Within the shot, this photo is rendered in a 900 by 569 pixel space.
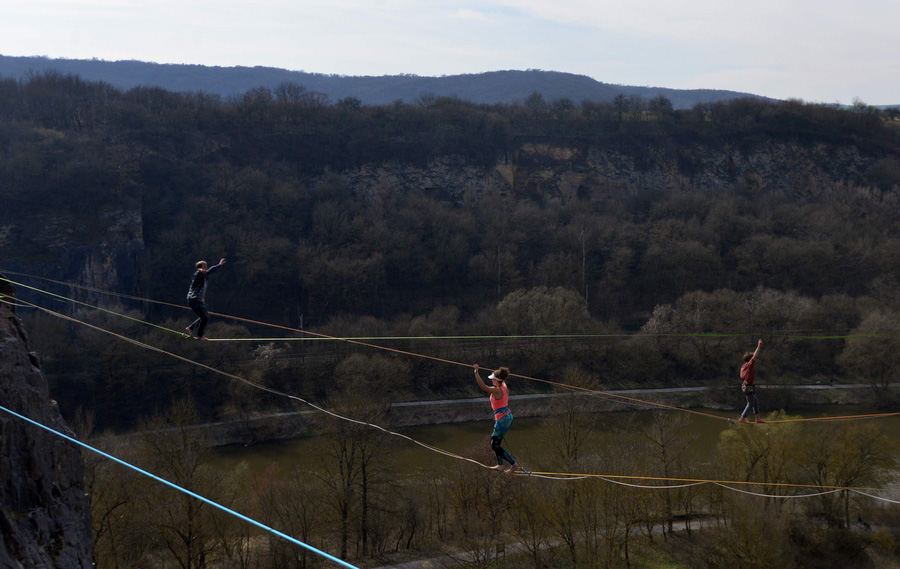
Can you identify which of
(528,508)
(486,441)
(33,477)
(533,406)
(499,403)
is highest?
(499,403)

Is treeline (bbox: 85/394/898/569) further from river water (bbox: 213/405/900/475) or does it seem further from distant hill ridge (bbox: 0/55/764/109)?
distant hill ridge (bbox: 0/55/764/109)

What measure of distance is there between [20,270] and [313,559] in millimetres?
36783

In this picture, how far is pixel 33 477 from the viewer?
11.2m

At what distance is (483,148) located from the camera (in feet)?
283

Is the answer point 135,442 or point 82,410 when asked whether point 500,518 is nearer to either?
point 135,442

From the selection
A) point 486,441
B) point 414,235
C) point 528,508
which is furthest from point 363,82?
point 528,508

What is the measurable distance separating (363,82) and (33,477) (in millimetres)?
184355

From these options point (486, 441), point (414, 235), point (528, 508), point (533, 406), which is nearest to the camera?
point (528, 508)

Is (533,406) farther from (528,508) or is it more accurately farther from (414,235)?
(414,235)

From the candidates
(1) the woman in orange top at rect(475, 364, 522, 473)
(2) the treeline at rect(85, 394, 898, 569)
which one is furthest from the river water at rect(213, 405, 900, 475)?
(1) the woman in orange top at rect(475, 364, 522, 473)

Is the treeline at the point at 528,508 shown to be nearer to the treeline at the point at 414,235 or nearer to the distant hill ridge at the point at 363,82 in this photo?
the treeline at the point at 414,235

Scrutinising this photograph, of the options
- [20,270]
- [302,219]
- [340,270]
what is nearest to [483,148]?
[302,219]

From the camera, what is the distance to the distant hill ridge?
150 meters

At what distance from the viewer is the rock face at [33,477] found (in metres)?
10.5
